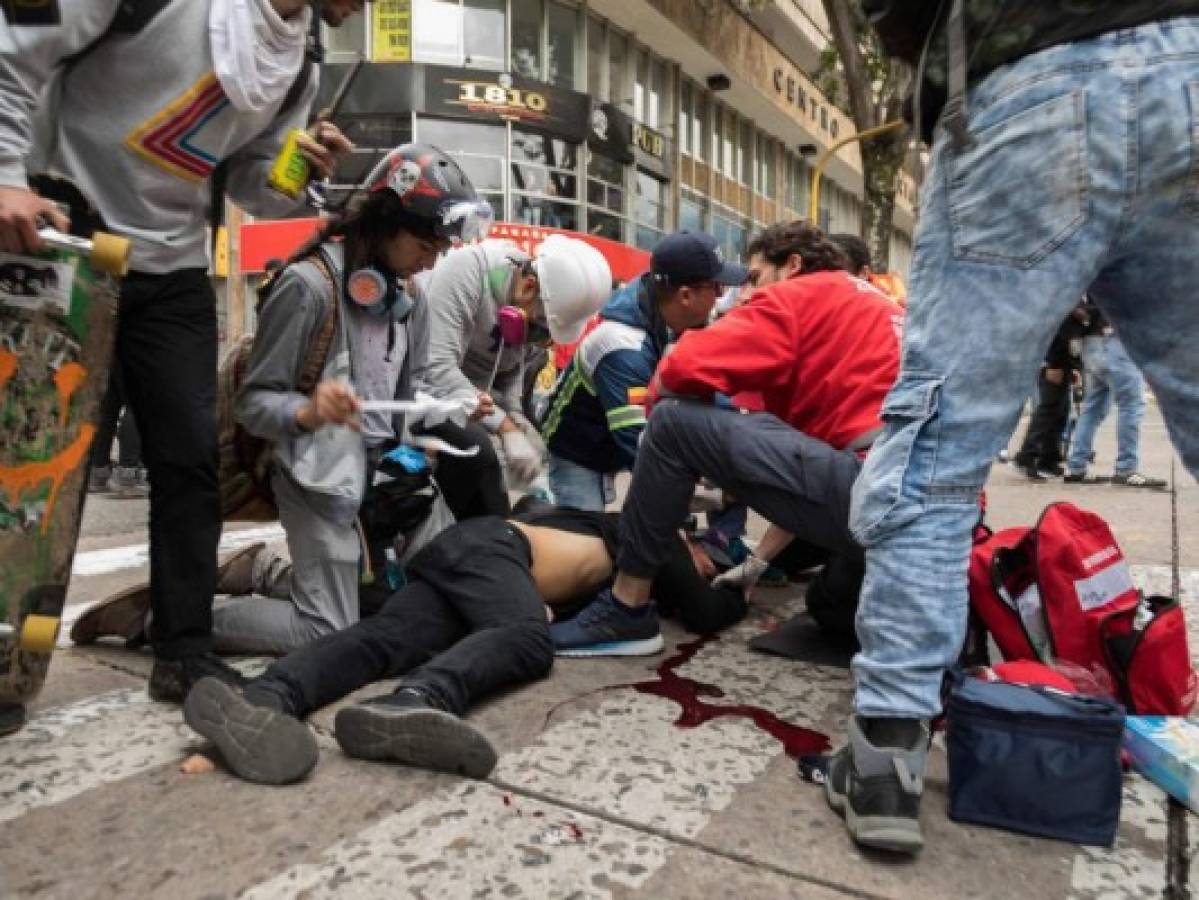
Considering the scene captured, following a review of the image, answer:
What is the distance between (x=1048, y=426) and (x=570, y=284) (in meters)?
5.31

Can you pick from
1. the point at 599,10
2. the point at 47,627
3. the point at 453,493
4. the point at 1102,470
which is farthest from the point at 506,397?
the point at 599,10

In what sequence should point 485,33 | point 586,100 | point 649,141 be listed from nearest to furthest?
point 485,33 → point 586,100 → point 649,141

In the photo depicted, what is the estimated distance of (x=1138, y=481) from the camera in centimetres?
673

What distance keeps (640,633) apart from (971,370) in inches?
52.0

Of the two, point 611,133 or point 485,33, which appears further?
point 611,133

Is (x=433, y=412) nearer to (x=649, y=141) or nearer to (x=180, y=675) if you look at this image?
(x=180, y=675)

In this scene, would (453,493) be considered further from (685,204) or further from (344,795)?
(685,204)

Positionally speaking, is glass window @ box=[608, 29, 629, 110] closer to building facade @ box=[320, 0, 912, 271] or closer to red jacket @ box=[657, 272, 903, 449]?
building facade @ box=[320, 0, 912, 271]

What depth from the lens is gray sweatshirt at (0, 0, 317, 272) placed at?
199 cm

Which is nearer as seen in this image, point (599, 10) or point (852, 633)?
point (852, 633)

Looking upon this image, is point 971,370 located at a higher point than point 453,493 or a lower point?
higher

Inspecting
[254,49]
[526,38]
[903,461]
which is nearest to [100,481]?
[254,49]

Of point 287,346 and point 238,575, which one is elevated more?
point 287,346

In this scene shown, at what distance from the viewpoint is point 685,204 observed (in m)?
24.7
